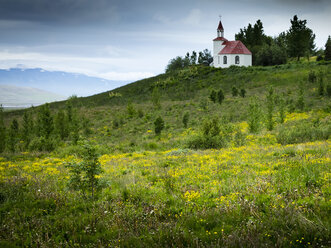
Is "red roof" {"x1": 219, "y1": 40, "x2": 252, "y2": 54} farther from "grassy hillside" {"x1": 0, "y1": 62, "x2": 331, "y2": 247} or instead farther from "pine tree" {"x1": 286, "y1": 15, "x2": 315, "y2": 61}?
"grassy hillside" {"x1": 0, "y1": 62, "x2": 331, "y2": 247}

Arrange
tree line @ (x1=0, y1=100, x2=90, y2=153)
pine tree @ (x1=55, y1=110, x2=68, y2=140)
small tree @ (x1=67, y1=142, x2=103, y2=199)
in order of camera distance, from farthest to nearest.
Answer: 1. pine tree @ (x1=55, y1=110, x2=68, y2=140)
2. tree line @ (x1=0, y1=100, x2=90, y2=153)
3. small tree @ (x1=67, y1=142, x2=103, y2=199)

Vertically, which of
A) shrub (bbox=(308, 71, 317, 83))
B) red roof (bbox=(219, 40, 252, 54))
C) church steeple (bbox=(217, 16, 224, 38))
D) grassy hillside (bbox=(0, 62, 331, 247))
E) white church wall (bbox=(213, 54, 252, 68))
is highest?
church steeple (bbox=(217, 16, 224, 38))

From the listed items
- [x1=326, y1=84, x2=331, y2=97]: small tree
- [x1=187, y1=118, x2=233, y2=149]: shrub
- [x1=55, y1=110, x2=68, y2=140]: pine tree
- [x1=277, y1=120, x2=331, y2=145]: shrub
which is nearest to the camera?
[x1=277, y1=120, x2=331, y2=145]: shrub

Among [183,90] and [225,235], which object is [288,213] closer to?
[225,235]

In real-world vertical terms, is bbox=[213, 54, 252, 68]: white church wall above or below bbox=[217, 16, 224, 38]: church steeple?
below

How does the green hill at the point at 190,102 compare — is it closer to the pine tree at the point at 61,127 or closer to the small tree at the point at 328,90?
the small tree at the point at 328,90

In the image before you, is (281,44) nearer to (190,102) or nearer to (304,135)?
(190,102)

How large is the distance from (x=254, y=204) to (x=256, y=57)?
75891 millimetres

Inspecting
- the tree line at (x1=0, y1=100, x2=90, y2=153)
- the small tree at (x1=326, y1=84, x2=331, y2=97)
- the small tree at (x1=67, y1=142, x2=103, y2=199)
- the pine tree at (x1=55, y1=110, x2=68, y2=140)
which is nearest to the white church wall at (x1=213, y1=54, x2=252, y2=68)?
the small tree at (x1=326, y1=84, x2=331, y2=97)

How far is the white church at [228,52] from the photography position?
70.6 m

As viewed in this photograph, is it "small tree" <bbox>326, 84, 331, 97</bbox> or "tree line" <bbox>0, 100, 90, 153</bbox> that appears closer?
"tree line" <bbox>0, 100, 90, 153</bbox>

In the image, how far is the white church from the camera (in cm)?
7055

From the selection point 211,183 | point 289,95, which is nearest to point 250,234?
point 211,183

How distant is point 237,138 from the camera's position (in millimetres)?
16203
